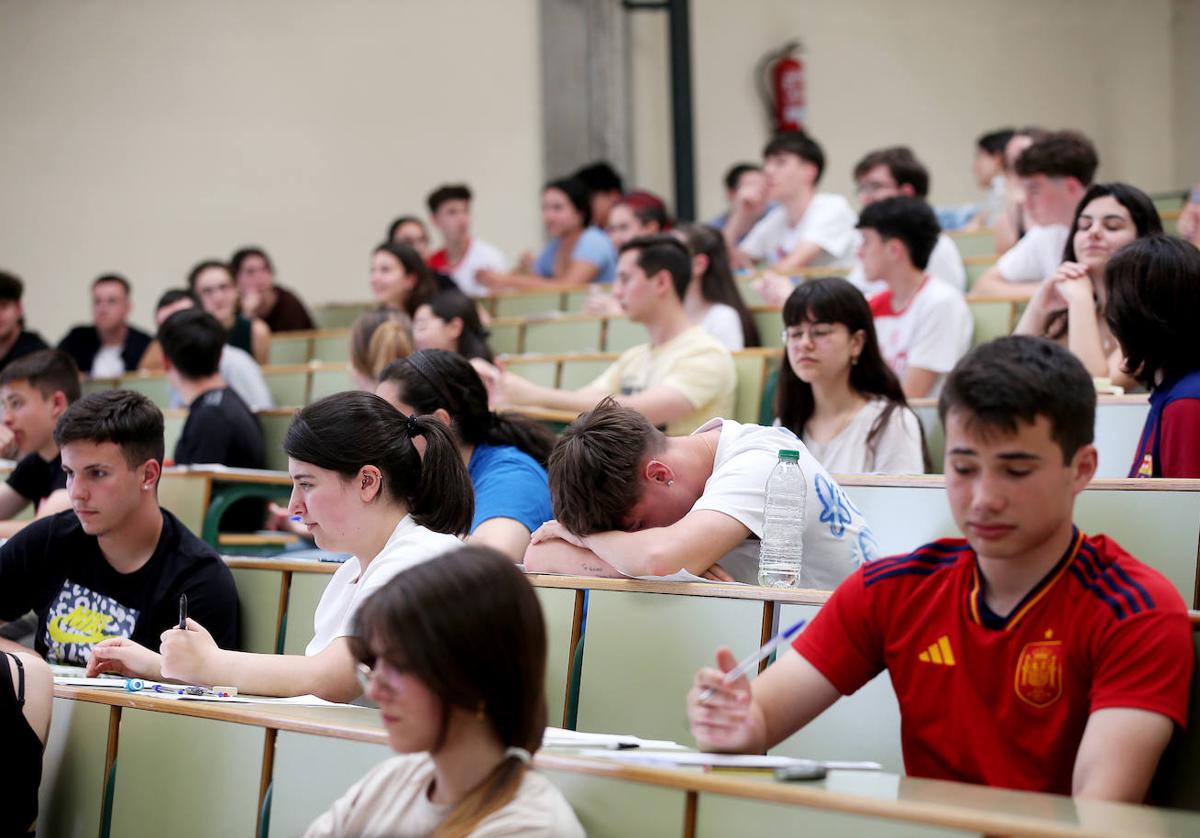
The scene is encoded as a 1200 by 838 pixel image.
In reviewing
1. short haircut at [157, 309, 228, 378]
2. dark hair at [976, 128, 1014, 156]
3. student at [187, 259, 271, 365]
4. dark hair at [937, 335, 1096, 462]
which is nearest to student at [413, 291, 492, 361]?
short haircut at [157, 309, 228, 378]

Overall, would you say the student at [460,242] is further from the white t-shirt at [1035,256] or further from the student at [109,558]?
the student at [109,558]

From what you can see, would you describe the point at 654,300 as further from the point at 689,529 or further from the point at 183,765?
the point at 183,765

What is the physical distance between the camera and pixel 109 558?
2.56 metres

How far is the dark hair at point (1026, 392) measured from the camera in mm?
1407

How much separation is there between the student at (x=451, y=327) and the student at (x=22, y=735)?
2399mm

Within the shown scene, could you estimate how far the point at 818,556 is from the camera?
2.30 meters

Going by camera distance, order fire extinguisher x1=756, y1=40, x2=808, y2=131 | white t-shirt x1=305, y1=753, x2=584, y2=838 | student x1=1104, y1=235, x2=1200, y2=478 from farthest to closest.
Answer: fire extinguisher x1=756, y1=40, x2=808, y2=131
student x1=1104, y1=235, x2=1200, y2=478
white t-shirt x1=305, y1=753, x2=584, y2=838

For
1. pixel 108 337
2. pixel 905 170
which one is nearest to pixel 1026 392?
pixel 905 170

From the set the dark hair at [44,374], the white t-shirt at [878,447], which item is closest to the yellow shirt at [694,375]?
the white t-shirt at [878,447]

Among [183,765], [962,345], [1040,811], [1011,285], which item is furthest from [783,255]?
[1040,811]

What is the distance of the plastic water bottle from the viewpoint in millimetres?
2193

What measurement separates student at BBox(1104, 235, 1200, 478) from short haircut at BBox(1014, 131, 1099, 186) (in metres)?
1.98

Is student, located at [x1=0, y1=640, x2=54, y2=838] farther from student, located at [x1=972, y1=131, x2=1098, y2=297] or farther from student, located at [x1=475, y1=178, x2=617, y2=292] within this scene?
student, located at [x1=475, y1=178, x2=617, y2=292]

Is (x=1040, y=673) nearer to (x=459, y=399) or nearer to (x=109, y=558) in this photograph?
(x=459, y=399)
